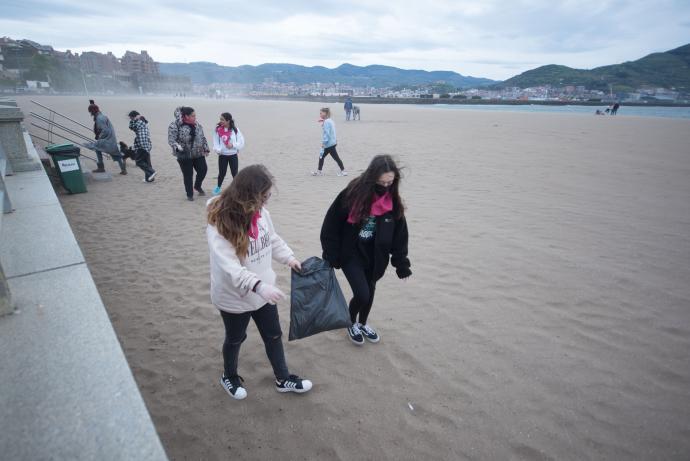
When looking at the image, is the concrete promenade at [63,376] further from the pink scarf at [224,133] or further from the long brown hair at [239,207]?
the pink scarf at [224,133]

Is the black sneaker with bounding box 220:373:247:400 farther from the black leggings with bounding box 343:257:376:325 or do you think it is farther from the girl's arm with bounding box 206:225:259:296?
the black leggings with bounding box 343:257:376:325

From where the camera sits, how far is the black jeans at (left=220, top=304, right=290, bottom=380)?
2.41 metres

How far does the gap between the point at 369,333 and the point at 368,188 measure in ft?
5.09

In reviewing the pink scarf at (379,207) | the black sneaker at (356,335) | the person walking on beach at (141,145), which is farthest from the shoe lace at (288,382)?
the person walking on beach at (141,145)

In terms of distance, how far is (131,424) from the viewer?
168cm

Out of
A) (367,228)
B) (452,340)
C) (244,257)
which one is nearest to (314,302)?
(244,257)

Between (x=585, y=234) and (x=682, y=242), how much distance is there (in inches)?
55.9

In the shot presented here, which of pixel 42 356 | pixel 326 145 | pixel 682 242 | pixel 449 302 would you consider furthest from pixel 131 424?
pixel 326 145

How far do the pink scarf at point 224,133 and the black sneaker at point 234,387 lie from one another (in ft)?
19.0

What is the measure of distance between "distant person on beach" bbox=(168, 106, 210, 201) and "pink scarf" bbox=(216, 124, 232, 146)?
1.25 feet

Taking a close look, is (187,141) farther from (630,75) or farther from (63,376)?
(630,75)

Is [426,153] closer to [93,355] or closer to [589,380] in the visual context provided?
[589,380]

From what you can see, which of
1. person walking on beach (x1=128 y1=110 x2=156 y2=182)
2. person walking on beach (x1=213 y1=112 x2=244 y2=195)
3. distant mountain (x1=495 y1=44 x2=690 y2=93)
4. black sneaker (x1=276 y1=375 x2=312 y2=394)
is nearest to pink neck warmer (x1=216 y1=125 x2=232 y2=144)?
person walking on beach (x1=213 y1=112 x2=244 y2=195)

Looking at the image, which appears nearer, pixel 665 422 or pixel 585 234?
pixel 665 422
